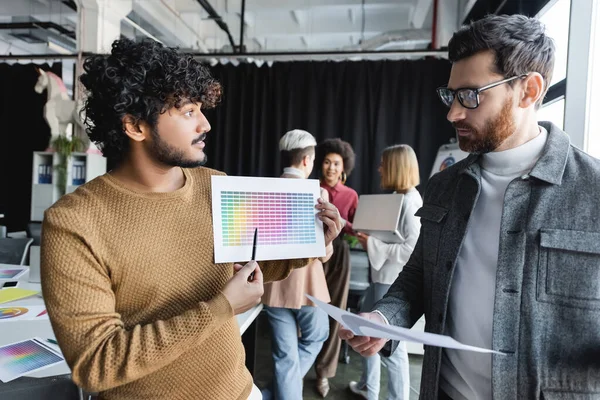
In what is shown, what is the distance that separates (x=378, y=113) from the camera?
4973mm

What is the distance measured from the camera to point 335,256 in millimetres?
2910

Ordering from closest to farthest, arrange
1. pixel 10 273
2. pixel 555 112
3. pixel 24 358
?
pixel 24 358 < pixel 10 273 < pixel 555 112

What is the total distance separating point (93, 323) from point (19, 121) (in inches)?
258

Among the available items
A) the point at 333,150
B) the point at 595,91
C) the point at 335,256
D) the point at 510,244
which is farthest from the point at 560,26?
the point at 510,244

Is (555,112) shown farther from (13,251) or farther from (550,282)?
(13,251)

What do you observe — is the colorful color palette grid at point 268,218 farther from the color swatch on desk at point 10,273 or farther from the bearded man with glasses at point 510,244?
the color swatch on desk at point 10,273

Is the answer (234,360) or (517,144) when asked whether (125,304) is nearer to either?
(234,360)

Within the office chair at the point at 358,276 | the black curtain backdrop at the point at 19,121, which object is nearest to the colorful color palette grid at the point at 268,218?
the office chair at the point at 358,276

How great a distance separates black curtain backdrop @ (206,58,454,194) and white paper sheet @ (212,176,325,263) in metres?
3.62

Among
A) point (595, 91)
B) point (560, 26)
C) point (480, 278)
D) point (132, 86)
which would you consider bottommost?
point (480, 278)

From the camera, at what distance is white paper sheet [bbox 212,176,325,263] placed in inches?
40.4

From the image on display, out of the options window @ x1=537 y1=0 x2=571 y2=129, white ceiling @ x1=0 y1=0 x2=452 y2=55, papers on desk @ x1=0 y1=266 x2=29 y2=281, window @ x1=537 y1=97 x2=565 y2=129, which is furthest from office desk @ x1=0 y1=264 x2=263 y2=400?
white ceiling @ x1=0 y1=0 x2=452 y2=55

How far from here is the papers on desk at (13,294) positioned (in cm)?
186

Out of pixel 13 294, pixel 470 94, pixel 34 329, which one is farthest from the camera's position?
pixel 13 294
